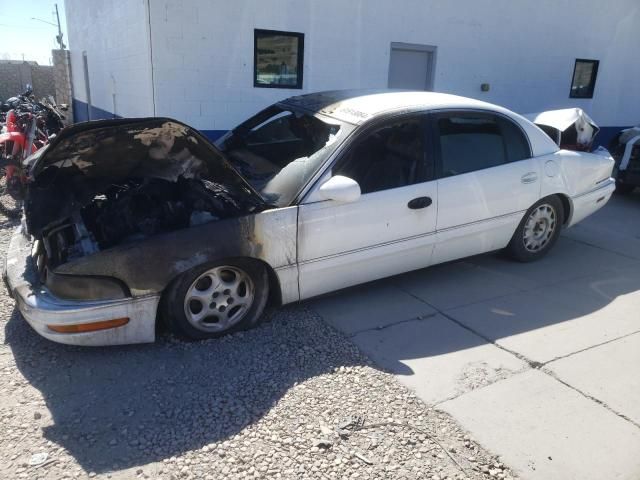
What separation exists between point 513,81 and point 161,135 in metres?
8.42

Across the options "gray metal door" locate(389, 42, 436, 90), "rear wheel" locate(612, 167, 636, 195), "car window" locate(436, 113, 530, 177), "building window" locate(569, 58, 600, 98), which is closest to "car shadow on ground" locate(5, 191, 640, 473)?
"car window" locate(436, 113, 530, 177)

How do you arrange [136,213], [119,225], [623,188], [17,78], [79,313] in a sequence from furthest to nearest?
[17,78], [623,188], [136,213], [119,225], [79,313]

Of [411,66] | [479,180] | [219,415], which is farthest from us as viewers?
[411,66]

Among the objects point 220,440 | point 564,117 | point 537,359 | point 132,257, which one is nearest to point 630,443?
point 537,359

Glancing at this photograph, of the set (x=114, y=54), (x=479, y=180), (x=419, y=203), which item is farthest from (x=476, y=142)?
(x=114, y=54)

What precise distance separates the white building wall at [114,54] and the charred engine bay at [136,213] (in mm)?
3529

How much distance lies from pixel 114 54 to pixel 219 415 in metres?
7.94

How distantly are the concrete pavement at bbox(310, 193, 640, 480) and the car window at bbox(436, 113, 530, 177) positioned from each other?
3.53 feet

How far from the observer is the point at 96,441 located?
105 inches

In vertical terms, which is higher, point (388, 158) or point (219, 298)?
point (388, 158)

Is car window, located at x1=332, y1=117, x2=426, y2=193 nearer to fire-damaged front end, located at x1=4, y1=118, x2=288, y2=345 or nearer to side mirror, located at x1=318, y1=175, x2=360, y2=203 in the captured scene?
side mirror, located at x1=318, y1=175, x2=360, y2=203

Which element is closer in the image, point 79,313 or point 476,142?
point 79,313

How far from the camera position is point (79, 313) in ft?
10.2

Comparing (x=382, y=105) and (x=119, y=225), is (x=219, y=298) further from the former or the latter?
(x=382, y=105)
